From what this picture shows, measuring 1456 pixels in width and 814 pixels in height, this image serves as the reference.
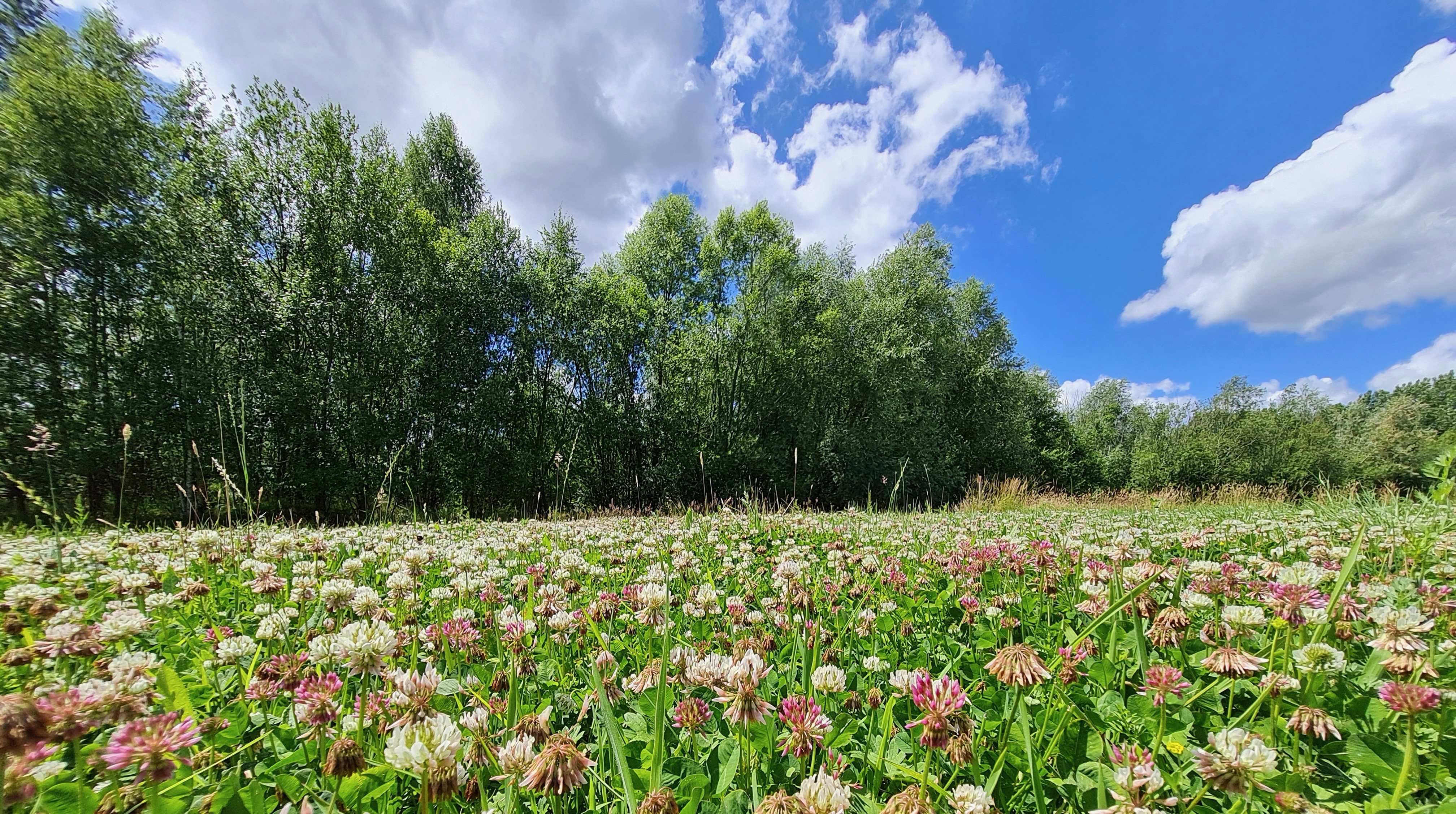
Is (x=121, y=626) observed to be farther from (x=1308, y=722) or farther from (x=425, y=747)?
(x=1308, y=722)

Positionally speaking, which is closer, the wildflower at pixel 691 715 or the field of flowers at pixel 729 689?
the field of flowers at pixel 729 689

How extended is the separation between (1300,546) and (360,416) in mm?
20037

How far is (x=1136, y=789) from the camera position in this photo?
0.84 metres

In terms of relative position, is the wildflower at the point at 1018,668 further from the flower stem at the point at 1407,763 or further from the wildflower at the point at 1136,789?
the flower stem at the point at 1407,763

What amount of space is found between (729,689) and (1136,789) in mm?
740

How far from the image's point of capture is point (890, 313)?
25.7 meters

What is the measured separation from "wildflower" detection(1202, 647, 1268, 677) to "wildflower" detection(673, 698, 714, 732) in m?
1.16

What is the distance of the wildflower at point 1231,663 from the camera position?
3.81 feet

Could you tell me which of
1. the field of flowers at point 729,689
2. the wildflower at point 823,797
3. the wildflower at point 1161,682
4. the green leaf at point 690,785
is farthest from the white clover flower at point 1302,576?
the green leaf at point 690,785

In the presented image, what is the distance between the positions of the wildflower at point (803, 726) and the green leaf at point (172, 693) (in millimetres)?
1250

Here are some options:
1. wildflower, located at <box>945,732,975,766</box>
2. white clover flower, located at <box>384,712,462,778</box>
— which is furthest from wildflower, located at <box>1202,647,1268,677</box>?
white clover flower, located at <box>384,712,462,778</box>

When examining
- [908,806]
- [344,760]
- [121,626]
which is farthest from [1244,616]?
[121,626]

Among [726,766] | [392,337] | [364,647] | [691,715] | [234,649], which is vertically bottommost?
[726,766]

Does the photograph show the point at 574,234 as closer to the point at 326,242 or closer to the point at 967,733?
the point at 326,242
